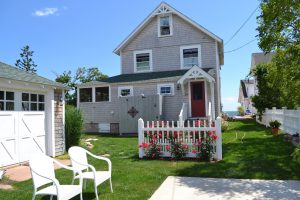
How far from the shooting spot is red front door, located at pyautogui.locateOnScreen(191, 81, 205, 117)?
1812 cm

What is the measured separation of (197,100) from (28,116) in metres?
11.0

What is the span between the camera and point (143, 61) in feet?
68.9

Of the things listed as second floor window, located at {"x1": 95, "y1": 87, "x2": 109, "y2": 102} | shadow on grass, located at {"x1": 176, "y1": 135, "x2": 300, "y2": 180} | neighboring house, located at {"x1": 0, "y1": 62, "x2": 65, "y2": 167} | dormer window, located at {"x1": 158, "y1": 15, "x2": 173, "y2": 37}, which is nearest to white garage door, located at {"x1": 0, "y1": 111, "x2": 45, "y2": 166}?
neighboring house, located at {"x1": 0, "y1": 62, "x2": 65, "y2": 167}

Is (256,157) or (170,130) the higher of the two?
(170,130)

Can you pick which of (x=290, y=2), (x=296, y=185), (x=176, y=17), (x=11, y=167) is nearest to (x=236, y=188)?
(x=296, y=185)

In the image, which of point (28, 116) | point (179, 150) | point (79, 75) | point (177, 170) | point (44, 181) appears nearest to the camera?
point (44, 181)

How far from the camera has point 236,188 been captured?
20.4ft

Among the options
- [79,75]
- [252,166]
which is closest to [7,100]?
[252,166]

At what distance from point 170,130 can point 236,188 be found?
3.64 metres

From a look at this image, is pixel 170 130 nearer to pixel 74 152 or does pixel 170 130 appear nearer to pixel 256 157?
pixel 256 157

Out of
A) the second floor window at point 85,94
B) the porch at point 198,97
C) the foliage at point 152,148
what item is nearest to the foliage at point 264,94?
the porch at point 198,97

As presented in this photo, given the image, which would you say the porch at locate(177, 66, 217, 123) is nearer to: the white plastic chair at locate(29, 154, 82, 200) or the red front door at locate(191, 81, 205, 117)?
the red front door at locate(191, 81, 205, 117)

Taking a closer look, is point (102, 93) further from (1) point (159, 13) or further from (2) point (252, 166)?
(2) point (252, 166)

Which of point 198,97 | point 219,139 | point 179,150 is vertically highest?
point 198,97
